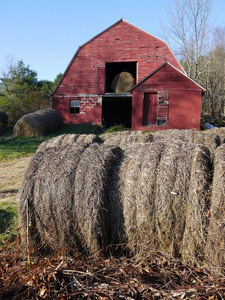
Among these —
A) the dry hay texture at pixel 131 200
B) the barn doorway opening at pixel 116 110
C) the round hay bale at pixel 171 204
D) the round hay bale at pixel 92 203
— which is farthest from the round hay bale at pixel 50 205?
the barn doorway opening at pixel 116 110

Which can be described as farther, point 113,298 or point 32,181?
point 32,181

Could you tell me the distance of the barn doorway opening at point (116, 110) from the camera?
2368 cm

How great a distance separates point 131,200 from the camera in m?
3.88

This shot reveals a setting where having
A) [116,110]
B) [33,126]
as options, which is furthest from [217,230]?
[116,110]

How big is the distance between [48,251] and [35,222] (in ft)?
1.63

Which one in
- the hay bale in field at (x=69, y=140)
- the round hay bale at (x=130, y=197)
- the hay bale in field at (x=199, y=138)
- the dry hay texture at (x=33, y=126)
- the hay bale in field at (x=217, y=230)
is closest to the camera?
the hay bale in field at (x=217, y=230)

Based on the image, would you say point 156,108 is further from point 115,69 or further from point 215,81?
point 215,81

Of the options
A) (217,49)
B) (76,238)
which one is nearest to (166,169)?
(76,238)

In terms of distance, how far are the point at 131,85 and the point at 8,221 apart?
1834 centimetres

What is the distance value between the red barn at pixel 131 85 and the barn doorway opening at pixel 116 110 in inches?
3.7

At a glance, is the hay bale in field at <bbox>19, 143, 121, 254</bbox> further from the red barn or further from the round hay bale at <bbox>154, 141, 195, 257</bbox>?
the red barn

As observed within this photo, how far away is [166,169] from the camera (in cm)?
381

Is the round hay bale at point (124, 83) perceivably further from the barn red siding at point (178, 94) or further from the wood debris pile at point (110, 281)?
the wood debris pile at point (110, 281)

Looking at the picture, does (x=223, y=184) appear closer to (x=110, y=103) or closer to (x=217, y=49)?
(x=110, y=103)
